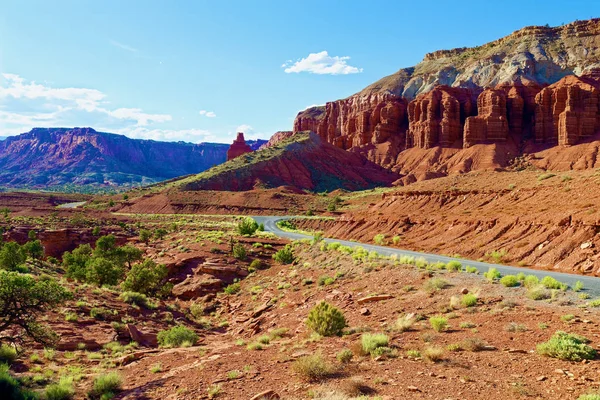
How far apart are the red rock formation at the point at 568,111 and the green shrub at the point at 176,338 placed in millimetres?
111284

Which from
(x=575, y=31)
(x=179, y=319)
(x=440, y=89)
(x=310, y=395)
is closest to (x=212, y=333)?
(x=179, y=319)

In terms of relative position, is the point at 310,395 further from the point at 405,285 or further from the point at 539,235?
the point at 539,235

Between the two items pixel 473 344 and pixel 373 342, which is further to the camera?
pixel 373 342

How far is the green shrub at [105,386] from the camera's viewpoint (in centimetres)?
1135

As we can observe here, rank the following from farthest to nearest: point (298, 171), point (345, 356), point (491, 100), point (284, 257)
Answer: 1. point (491, 100)
2. point (298, 171)
3. point (284, 257)
4. point (345, 356)

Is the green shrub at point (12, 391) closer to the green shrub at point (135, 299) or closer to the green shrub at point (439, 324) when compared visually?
the green shrub at point (439, 324)

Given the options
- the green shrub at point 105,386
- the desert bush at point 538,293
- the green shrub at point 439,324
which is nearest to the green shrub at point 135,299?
the green shrub at point 105,386

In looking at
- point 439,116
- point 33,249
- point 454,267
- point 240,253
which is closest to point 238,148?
point 439,116

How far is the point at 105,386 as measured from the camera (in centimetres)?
1141

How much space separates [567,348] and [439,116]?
129m

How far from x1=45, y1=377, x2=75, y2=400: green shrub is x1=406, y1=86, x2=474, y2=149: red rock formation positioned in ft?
409

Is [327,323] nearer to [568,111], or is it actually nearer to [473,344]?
[473,344]

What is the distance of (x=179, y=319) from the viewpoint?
74.6ft

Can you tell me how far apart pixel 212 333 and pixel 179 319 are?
8.15ft
